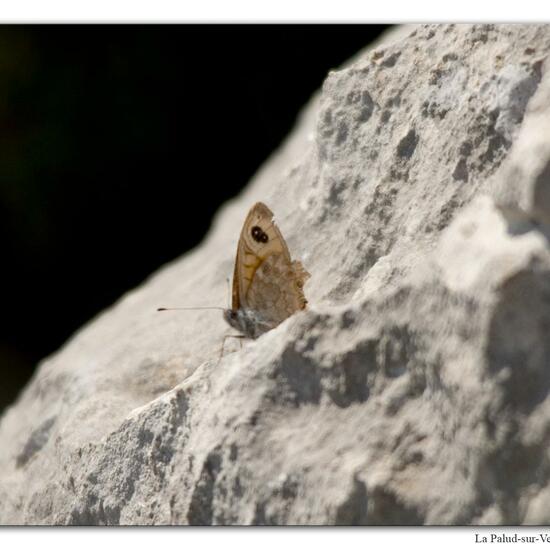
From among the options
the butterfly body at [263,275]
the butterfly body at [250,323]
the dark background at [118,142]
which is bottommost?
the dark background at [118,142]

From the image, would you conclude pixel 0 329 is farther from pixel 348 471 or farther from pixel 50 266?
pixel 348 471

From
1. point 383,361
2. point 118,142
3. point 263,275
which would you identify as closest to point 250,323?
point 263,275

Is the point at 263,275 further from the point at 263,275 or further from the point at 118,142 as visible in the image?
the point at 118,142

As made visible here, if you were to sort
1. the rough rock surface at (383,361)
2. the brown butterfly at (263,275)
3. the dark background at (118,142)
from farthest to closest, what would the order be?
1. the dark background at (118,142)
2. the brown butterfly at (263,275)
3. the rough rock surface at (383,361)

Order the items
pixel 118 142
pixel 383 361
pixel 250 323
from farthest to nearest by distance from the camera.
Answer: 1. pixel 118 142
2. pixel 250 323
3. pixel 383 361

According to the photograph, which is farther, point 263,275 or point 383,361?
point 263,275

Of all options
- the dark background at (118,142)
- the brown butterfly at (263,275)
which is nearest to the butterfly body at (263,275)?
the brown butterfly at (263,275)

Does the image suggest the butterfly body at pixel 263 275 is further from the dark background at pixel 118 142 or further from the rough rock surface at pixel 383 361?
the dark background at pixel 118 142

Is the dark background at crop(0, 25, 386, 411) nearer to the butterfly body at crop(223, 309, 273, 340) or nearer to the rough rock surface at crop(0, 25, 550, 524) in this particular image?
the rough rock surface at crop(0, 25, 550, 524)
